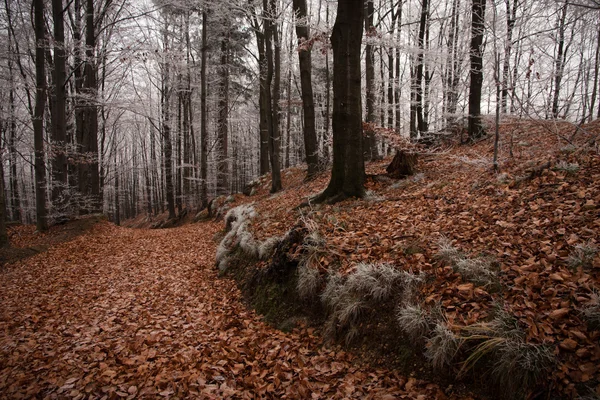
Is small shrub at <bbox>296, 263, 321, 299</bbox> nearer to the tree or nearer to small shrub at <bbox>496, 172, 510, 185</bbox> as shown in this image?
the tree

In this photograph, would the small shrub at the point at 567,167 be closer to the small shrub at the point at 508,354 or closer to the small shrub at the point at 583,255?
the small shrub at the point at 583,255

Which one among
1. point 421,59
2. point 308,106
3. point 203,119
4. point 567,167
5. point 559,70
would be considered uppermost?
point 421,59

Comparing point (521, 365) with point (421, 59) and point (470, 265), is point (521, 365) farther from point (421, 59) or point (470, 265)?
point (421, 59)

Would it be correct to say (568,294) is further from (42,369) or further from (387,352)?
(42,369)

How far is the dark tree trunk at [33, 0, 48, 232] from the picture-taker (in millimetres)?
7648

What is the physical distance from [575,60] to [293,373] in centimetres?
2115

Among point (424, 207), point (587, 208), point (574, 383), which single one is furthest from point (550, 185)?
point (574, 383)

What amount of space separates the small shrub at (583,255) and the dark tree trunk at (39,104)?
11.0 m

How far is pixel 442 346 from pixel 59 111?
1134cm

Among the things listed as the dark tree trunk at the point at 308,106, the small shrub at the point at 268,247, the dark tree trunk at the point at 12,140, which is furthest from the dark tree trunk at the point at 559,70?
the dark tree trunk at the point at 12,140

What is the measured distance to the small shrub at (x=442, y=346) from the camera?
2332mm

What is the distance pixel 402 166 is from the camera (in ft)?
22.3

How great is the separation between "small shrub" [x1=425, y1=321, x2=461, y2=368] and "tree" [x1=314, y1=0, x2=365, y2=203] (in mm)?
3393

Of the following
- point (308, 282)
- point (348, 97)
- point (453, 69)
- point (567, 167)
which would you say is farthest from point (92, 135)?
point (453, 69)
